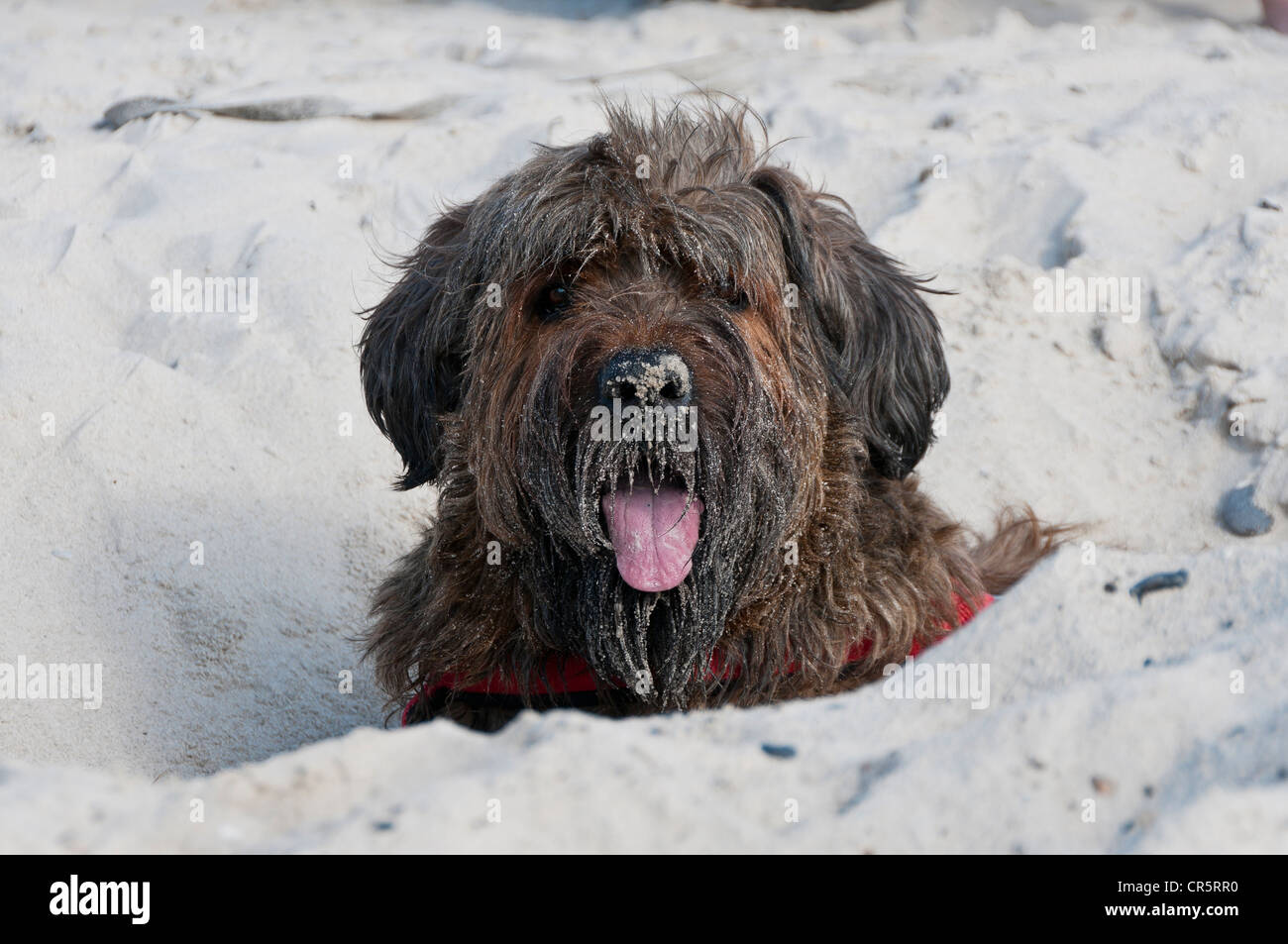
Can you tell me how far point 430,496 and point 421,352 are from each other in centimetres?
168

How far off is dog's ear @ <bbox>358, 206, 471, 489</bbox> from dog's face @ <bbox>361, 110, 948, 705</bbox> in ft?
0.04

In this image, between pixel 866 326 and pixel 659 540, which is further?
pixel 866 326

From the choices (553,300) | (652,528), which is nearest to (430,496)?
(553,300)

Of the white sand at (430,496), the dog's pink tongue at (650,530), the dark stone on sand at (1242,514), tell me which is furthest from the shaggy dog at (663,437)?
the dark stone on sand at (1242,514)

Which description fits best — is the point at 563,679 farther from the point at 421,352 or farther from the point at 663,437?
the point at 421,352

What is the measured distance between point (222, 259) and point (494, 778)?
13.3 feet

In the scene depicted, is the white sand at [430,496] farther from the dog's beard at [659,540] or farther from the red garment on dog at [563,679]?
the red garment on dog at [563,679]

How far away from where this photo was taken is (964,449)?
5035 millimetres

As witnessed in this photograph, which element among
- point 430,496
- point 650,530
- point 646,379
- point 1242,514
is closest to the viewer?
point 646,379

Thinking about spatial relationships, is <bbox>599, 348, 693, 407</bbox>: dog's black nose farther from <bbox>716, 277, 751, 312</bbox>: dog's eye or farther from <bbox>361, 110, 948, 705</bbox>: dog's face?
<bbox>716, 277, 751, 312</bbox>: dog's eye

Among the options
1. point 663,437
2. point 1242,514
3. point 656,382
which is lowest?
point 1242,514

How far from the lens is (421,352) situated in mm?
3473

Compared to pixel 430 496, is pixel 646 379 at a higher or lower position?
higher

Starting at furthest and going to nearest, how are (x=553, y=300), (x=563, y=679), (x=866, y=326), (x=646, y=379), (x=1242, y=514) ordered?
(x=1242, y=514) → (x=866, y=326) → (x=563, y=679) → (x=553, y=300) → (x=646, y=379)
